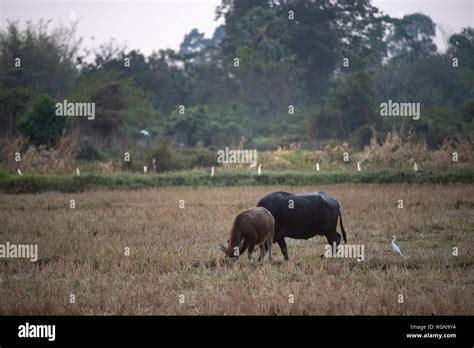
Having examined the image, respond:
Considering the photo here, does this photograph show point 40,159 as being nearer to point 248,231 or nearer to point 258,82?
point 248,231

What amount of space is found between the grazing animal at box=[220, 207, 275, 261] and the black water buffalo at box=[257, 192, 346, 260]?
651mm

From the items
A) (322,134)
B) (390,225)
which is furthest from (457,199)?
(322,134)

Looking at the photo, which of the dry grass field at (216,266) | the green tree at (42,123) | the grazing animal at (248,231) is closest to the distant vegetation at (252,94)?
the green tree at (42,123)

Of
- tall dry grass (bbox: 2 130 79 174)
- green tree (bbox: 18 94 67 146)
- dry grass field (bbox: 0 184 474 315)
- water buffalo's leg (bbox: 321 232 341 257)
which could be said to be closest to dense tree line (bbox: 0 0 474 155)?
green tree (bbox: 18 94 67 146)

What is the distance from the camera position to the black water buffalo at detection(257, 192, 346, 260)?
9291 millimetres

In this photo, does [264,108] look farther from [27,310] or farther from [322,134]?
[27,310]

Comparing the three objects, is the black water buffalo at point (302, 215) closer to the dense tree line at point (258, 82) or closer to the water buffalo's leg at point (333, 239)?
the water buffalo's leg at point (333, 239)

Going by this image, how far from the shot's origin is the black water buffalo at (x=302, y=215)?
9.29 metres

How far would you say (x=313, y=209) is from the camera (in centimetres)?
937

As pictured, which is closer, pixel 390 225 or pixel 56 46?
pixel 390 225

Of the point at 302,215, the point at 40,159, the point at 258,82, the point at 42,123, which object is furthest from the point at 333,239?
the point at 258,82

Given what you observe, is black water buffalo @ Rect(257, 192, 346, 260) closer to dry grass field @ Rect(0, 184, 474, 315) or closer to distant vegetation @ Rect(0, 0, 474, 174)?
dry grass field @ Rect(0, 184, 474, 315)

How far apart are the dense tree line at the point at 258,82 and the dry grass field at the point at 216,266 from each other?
41.6ft
